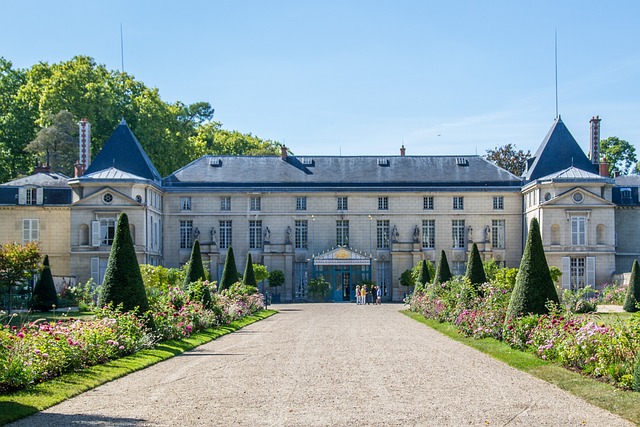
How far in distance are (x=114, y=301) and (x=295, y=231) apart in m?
31.8

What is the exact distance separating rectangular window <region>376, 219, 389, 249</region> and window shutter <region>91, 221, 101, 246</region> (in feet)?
47.9

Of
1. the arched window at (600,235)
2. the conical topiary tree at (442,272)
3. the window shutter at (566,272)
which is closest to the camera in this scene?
the conical topiary tree at (442,272)

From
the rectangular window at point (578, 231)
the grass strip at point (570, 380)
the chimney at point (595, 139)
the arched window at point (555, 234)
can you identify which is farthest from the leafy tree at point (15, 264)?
the chimney at point (595, 139)

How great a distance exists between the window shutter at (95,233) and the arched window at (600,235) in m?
24.3

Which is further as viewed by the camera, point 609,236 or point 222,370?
point 609,236

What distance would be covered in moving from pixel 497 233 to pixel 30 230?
938 inches

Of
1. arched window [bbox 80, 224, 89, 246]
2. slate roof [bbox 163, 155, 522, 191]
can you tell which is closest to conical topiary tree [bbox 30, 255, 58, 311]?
arched window [bbox 80, 224, 89, 246]

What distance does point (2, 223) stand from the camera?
4475cm

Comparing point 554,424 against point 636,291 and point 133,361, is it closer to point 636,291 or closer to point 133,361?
point 133,361

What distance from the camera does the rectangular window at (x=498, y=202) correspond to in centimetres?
4853

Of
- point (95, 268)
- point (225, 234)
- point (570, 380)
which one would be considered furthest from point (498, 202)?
point (570, 380)

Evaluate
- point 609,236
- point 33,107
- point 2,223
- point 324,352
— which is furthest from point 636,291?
point 33,107

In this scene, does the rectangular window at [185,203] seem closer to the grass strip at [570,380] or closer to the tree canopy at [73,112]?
the tree canopy at [73,112]

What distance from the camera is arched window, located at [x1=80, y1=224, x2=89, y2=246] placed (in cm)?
4412
